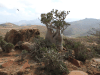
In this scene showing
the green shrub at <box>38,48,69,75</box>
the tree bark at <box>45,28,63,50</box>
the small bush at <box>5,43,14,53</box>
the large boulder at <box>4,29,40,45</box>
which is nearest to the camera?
the green shrub at <box>38,48,69,75</box>

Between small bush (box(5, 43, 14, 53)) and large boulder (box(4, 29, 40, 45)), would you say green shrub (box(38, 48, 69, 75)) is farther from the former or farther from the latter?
large boulder (box(4, 29, 40, 45))

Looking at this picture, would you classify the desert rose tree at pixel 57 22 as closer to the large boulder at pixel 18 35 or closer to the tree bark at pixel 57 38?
the tree bark at pixel 57 38

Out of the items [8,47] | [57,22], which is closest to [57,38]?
[57,22]

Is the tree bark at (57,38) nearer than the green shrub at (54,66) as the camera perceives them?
No

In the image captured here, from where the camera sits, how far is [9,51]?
5.68m

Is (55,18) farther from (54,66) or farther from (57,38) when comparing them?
(54,66)

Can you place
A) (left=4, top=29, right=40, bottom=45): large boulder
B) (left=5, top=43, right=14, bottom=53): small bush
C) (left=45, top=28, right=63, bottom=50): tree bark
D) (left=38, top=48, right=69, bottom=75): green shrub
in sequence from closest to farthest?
(left=38, top=48, right=69, bottom=75): green shrub
(left=5, top=43, right=14, bottom=53): small bush
(left=45, top=28, right=63, bottom=50): tree bark
(left=4, top=29, right=40, bottom=45): large boulder

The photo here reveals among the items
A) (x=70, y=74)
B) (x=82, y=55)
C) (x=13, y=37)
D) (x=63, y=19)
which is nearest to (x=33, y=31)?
(x=13, y=37)

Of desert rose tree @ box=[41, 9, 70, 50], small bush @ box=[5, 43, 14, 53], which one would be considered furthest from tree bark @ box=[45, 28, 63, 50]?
small bush @ box=[5, 43, 14, 53]

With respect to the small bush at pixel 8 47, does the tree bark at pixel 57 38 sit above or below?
above

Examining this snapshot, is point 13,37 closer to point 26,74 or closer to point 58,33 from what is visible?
point 58,33

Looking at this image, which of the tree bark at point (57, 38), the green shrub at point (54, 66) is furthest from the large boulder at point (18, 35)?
the green shrub at point (54, 66)

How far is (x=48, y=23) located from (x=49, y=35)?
0.99m

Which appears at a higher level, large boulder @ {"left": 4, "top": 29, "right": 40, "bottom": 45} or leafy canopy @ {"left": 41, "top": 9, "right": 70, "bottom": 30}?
leafy canopy @ {"left": 41, "top": 9, "right": 70, "bottom": 30}
